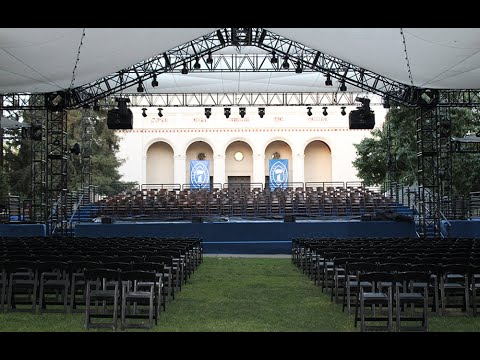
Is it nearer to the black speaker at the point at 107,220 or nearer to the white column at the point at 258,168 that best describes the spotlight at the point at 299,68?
the black speaker at the point at 107,220

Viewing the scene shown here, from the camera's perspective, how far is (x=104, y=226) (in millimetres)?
23984

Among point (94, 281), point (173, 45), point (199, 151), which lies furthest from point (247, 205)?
point (199, 151)

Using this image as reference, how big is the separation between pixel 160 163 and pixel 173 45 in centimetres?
2708

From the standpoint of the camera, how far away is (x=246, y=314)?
31.5 feet

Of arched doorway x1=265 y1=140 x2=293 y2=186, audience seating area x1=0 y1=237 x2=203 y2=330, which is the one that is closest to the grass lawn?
audience seating area x1=0 y1=237 x2=203 y2=330

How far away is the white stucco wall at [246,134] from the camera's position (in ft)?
143

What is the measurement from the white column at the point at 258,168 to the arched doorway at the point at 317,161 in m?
3.61

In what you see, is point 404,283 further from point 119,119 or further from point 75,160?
point 75,160

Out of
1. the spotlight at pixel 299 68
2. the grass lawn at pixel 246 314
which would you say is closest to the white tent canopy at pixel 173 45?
the spotlight at pixel 299 68

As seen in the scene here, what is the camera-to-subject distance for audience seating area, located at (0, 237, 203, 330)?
8.62 meters
